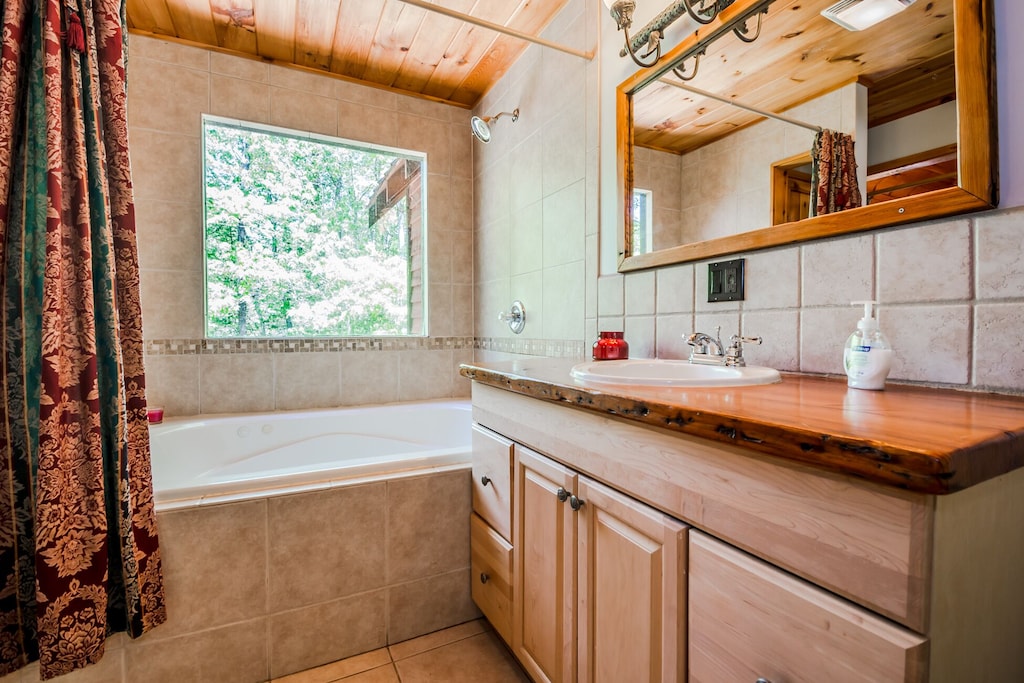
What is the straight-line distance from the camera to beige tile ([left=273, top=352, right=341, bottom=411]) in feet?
7.78

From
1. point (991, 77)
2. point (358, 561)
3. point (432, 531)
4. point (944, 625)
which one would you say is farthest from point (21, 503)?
point (991, 77)

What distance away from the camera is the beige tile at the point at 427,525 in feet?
4.91

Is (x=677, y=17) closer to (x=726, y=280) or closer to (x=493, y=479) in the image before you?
(x=726, y=280)

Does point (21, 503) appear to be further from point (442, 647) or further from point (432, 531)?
point (442, 647)

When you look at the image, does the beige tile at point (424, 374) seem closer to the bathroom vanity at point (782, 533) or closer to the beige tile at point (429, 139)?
the beige tile at point (429, 139)

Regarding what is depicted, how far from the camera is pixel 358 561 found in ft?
4.77

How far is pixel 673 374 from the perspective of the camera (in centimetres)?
126

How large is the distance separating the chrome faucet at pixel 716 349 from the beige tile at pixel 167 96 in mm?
2394

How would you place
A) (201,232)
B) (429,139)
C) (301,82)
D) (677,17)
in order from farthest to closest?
(429,139) < (301,82) < (201,232) < (677,17)

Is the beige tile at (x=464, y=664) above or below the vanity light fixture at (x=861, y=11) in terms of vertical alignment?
below

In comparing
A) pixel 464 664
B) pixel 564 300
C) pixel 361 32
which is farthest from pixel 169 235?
pixel 464 664

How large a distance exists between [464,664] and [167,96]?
2629 millimetres

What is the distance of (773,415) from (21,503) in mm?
1641


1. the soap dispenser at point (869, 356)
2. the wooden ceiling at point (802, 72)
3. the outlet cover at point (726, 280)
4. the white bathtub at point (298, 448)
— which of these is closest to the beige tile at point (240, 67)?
the white bathtub at point (298, 448)
